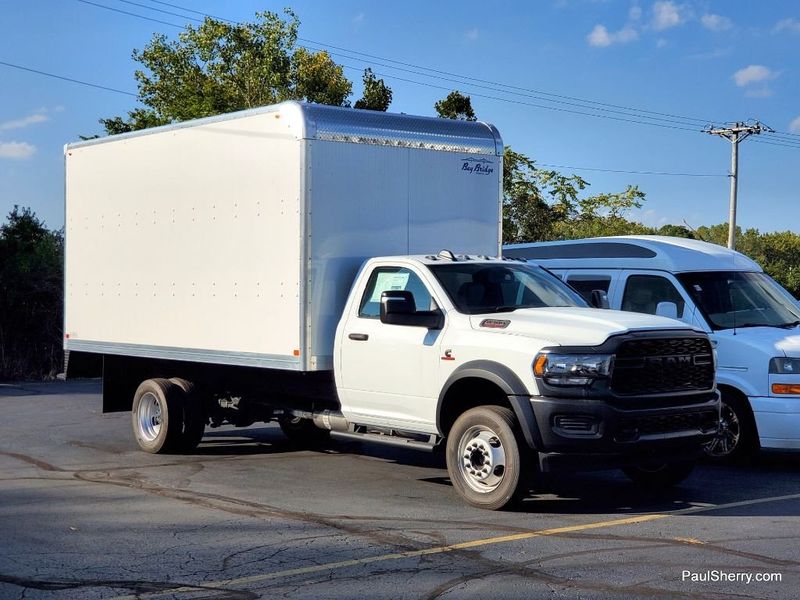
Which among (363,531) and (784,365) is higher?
(784,365)

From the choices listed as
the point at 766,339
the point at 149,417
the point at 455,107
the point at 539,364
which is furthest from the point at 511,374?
the point at 455,107

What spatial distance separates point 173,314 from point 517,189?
31292 mm

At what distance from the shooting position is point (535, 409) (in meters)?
8.66

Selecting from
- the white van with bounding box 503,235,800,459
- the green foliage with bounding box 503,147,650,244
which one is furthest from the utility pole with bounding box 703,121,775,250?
the white van with bounding box 503,235,800,459

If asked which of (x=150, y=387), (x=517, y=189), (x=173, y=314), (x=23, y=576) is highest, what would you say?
(x=517, y=189)

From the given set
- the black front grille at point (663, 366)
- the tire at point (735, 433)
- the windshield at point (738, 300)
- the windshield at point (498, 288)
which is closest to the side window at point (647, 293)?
the windshield at point (738, 300)

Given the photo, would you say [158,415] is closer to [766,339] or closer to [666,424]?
[666,424]

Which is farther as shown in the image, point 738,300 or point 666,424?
point 738,300

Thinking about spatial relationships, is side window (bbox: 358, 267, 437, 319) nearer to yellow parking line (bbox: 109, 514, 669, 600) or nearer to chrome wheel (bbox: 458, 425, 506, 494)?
chrome wheel (bbox: 458, 425, 506, 494)

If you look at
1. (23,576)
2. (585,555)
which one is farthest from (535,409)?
(23,576)

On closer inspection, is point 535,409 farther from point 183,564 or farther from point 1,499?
point 1,499

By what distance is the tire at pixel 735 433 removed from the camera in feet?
37.6

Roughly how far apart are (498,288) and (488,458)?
6.01ft

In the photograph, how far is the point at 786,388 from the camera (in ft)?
36.8
